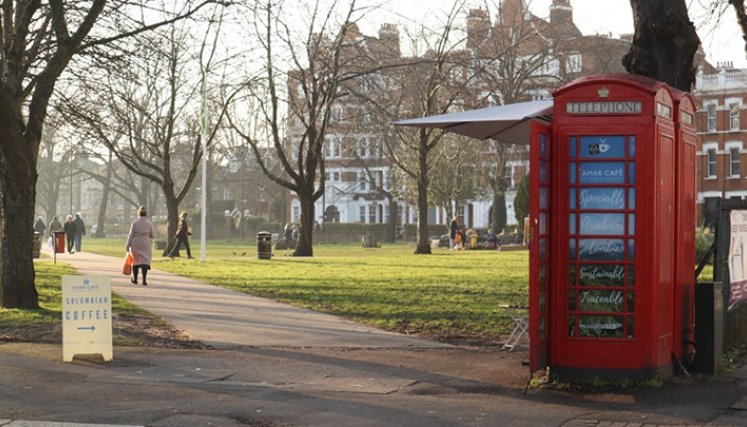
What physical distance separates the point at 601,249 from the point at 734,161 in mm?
66422

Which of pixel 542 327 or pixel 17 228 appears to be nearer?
pixel 542 327

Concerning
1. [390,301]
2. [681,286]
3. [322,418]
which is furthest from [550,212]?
[390,301]

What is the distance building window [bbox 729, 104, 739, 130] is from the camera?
238 feet

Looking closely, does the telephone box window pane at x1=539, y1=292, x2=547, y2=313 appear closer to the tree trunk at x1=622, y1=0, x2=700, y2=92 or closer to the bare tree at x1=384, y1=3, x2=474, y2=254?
the tree trunk at x1=622, y1=0, x2=700, y2=92

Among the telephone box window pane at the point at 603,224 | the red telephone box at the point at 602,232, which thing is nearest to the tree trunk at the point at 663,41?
the red telephone box at the point at 602,232

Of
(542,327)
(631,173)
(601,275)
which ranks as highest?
(631,173)

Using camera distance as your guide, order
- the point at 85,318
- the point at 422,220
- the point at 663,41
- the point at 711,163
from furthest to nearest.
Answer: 1. the point at 711,163
2. the point at 422,220
3. the point at 663,41
4. the point at 85,318

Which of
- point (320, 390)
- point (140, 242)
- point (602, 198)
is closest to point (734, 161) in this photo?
point (140, 242)

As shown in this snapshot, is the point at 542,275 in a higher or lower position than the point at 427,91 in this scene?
lower

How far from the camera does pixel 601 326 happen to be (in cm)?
1026

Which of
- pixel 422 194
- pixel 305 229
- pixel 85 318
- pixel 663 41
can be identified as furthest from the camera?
pixel 422 194

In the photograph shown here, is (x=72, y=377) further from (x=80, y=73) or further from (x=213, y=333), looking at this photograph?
(x=80, y=73)

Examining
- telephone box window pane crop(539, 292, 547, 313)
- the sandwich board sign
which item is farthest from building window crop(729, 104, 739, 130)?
the sandwich board sign

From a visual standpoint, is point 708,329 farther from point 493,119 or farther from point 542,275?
point 493,119
